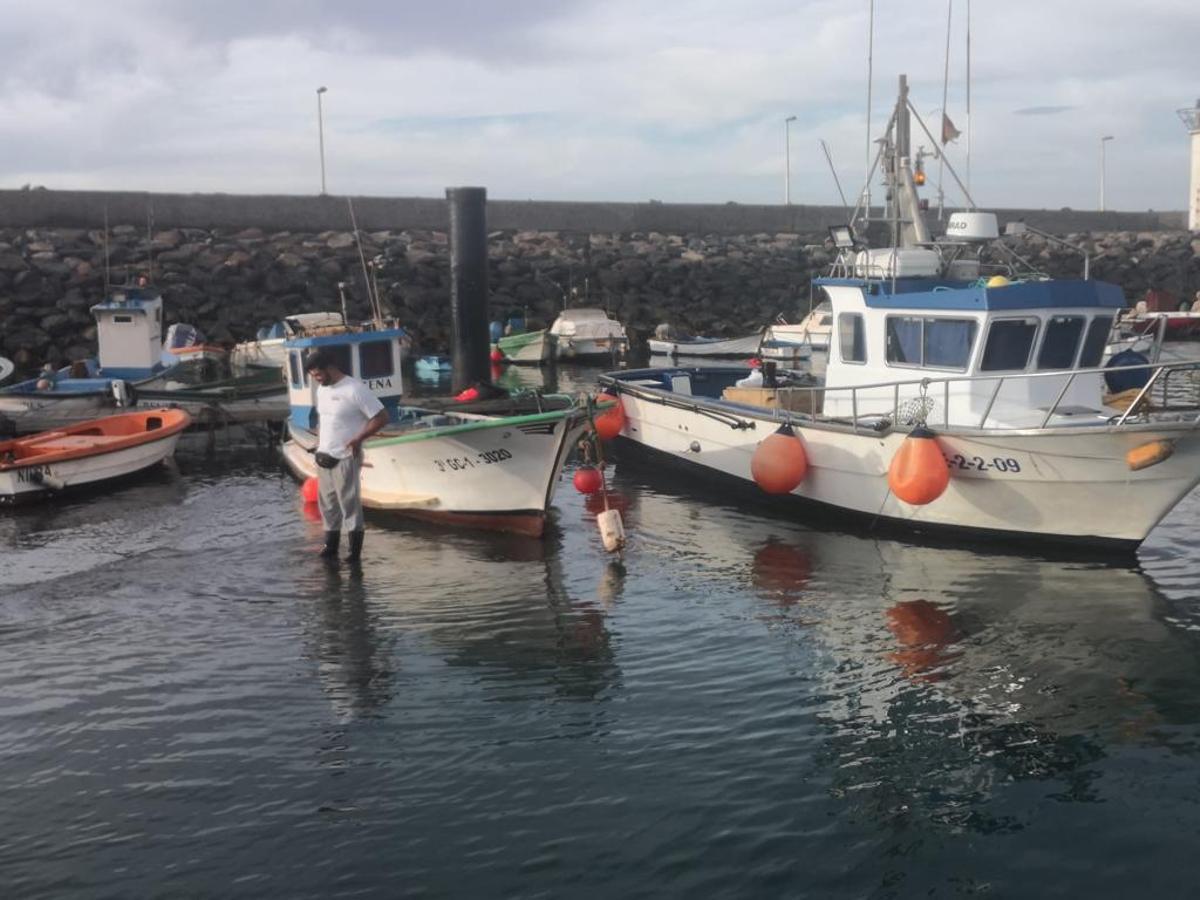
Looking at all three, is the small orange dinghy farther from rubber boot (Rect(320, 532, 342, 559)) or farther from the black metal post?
the black metal post

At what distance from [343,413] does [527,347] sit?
921 inches

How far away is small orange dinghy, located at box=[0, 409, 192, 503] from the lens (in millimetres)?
15164

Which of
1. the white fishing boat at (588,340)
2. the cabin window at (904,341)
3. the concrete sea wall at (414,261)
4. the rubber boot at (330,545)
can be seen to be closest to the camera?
the rubber boot at (330,545)

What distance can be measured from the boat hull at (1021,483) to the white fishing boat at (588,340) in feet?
66.9

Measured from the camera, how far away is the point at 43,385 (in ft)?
67.8

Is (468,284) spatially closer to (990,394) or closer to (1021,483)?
(990,394)

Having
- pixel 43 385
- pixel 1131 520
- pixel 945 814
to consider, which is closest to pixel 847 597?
pixel 1131 520

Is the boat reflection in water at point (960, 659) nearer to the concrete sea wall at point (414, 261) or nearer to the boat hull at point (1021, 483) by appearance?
→ the boat hull at point (1021, 483)

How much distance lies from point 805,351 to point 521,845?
2377cm

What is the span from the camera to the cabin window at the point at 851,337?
577 inches

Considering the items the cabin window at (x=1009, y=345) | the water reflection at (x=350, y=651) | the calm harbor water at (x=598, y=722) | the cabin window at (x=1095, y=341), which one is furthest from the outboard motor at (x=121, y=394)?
the cabin window at (x=1095, y=341)

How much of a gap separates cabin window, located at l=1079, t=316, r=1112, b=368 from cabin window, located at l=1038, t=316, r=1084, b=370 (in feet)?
0.45

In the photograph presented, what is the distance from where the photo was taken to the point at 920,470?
12.1m

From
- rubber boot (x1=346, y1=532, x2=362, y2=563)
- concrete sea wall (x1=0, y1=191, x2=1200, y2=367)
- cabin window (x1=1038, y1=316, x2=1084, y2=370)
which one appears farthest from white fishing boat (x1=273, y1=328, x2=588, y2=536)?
concrete sea wall (x1=0, y1=191, x2=1200, y2=367)
